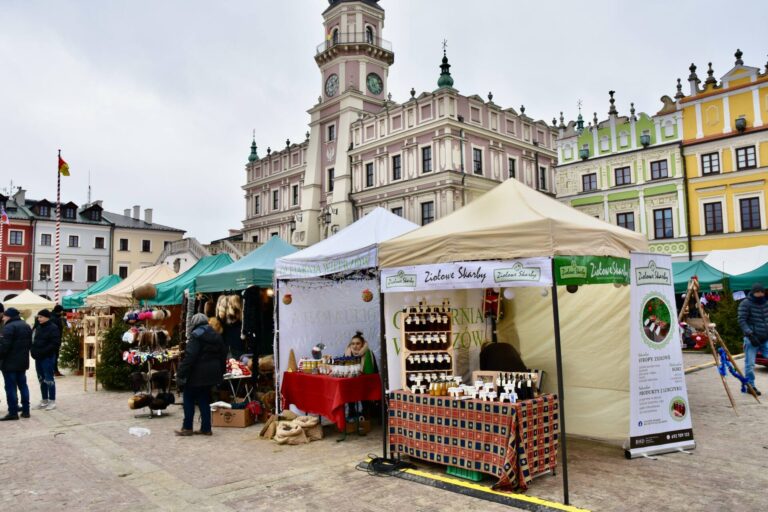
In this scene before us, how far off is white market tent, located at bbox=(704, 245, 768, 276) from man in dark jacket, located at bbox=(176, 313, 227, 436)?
67.5ft

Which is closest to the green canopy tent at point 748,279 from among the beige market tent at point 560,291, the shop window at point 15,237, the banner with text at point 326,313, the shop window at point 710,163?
the shop window at point 710,163

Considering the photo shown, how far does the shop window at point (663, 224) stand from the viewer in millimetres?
30625

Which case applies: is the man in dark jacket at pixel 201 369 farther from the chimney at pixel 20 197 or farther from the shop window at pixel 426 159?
the chimney at pixel 20 197

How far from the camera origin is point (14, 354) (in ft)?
30.4

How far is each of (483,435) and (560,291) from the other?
2864 millimetres

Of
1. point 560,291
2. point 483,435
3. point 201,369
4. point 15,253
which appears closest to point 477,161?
point 560,291

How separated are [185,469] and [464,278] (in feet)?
12.8

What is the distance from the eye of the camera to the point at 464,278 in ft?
20.0

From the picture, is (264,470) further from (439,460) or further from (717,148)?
(717,148)

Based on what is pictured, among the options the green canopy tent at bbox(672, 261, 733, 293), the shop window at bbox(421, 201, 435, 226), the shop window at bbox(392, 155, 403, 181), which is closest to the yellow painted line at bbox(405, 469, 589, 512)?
the green canopy tent at bbox(672, 261, 733, 293)

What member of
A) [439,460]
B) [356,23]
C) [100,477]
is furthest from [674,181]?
[100,477]

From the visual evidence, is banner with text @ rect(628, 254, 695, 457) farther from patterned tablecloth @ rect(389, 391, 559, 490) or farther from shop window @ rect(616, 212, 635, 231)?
shop window @ rect(616, 212, 635, 231)

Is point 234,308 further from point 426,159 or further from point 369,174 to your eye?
point 369,174

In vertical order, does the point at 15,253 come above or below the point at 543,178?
below
